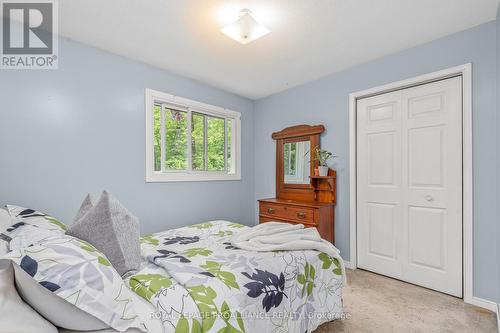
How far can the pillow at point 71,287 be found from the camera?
845mm

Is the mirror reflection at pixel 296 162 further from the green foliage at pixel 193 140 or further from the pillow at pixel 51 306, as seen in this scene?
the pillow at pixel 51 306

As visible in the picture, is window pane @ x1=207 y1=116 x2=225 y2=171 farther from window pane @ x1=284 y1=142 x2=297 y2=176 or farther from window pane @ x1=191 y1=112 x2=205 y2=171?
window pane @ x1=284 y1=142 x2=297 y2=176

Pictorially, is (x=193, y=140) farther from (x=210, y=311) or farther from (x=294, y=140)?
(x=210, y=311)

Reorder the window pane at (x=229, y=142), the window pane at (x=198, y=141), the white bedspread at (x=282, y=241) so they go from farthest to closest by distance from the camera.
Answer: the window pane at (x=229, y=142) → the window pane at (x=198, y=141) → the white bedspread at (x=282, y=241)

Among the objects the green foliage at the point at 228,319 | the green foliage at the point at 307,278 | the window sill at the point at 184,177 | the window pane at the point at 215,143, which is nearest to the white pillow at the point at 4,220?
the green foliage at the point at 228,319

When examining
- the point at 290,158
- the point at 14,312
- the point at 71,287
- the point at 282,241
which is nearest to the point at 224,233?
the point at 282,241

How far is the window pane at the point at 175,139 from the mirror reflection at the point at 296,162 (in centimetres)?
151

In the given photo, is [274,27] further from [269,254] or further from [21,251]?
[21,251]

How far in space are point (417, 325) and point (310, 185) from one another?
1.87m

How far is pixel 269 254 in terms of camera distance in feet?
5.34

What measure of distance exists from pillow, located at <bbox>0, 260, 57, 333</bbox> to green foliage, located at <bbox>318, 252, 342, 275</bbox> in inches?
59.8

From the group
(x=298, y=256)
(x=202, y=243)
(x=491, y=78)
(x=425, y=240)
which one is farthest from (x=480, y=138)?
(x=202, y=243)

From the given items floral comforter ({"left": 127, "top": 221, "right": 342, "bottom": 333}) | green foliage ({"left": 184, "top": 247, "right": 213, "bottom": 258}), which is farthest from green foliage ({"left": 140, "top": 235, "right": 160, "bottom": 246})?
green foliage ({"left": 184, "top": 247, "right": 213, "bottom": 258})

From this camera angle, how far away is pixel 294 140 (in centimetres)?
370
